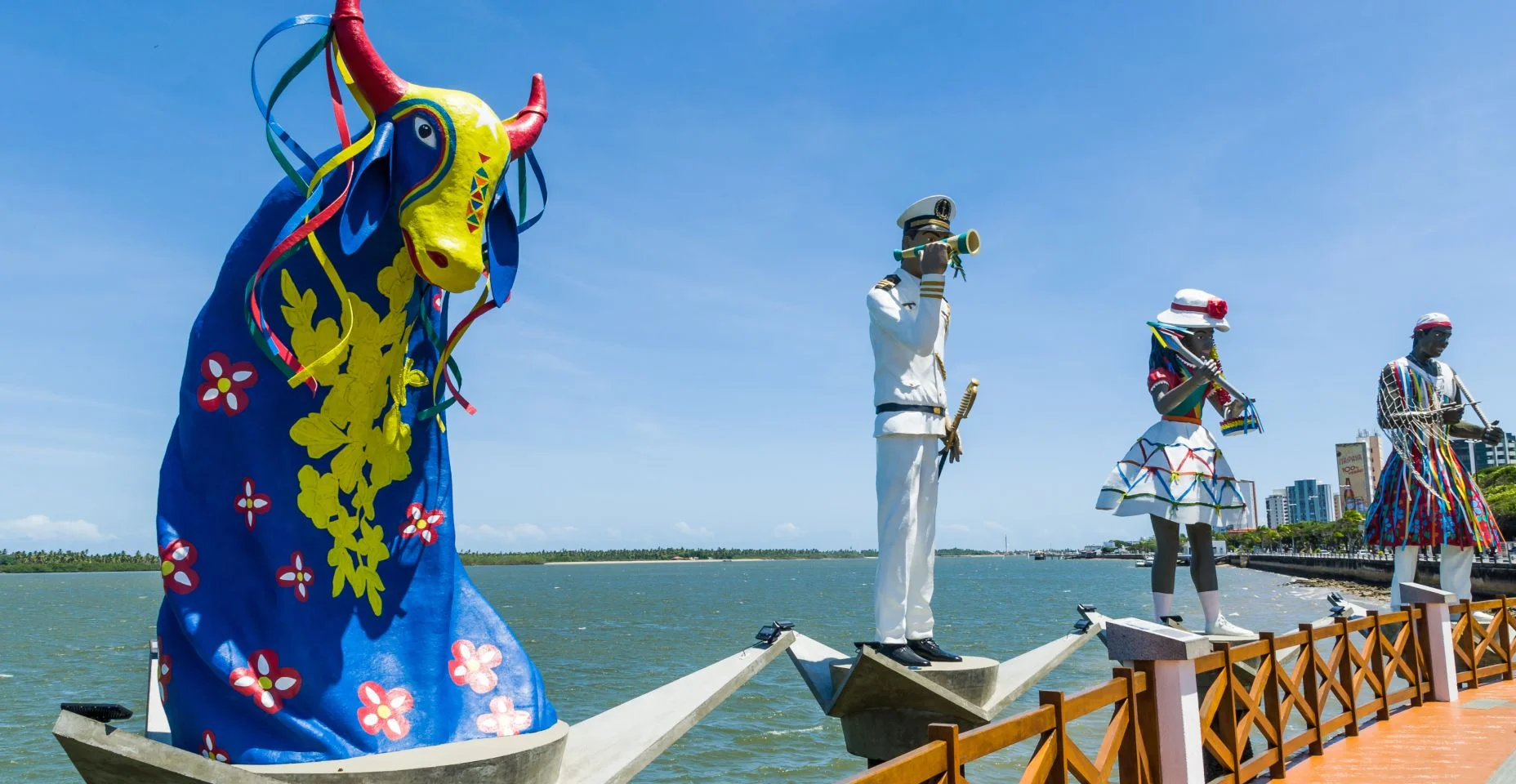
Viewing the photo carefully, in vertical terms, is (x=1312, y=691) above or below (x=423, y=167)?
below

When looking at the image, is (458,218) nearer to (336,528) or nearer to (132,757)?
(336,528)

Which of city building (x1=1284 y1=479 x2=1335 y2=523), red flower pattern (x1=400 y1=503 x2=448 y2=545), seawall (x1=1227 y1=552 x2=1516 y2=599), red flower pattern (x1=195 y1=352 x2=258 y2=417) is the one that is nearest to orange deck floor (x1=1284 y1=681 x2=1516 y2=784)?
red flower pattern (x1=400 y1=503 x2=448 y2=545)

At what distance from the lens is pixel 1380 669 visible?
27.6 ft

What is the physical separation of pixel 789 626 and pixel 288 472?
3.81 meters

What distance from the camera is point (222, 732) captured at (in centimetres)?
431

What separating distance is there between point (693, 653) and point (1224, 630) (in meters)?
23.4

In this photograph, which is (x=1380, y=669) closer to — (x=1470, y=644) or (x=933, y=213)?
(x=1470, y=644)

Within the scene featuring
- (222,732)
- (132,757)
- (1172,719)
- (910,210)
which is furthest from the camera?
(910,210)

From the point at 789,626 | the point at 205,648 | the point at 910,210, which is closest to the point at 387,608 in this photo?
the point at 205,648

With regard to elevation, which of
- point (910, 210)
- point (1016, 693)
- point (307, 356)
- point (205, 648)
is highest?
point (910, 210)

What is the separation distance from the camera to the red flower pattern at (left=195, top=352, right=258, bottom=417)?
14.7 feet

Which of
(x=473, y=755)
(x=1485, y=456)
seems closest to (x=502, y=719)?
(x=473, y=755)

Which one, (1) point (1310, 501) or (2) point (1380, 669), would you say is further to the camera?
(1) point (1310, 501)

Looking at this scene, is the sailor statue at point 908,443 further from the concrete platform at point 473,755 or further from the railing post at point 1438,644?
the railing post at point 1438,644
